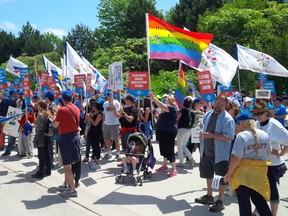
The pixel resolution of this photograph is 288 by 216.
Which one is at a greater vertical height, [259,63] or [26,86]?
[259,63]

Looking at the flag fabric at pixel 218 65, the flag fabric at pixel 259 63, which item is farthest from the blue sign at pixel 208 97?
the flag fabric at pixel 259 63

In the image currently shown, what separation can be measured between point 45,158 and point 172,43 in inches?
153

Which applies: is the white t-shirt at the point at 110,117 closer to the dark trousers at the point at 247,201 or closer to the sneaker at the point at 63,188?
the sneaker at the point at 63,188

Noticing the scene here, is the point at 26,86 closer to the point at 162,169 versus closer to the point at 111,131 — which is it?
the point at 111,131

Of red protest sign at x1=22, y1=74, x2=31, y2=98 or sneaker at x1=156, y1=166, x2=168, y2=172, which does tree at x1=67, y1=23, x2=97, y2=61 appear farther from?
sneaker at x1=156, y1=166, x2=168, y2=172

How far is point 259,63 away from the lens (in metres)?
11.9

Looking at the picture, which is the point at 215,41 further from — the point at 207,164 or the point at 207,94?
the point at 207,164

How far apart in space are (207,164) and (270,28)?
23.2 metres

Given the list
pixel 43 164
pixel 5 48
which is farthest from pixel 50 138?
pixel 5 48

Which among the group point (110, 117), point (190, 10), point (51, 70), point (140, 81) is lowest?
point (110, 117)

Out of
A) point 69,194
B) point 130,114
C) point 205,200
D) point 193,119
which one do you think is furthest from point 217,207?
point 130,114

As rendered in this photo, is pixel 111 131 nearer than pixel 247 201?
No

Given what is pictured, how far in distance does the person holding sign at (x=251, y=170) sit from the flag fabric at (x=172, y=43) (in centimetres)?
412

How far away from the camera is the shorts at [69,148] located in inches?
276
